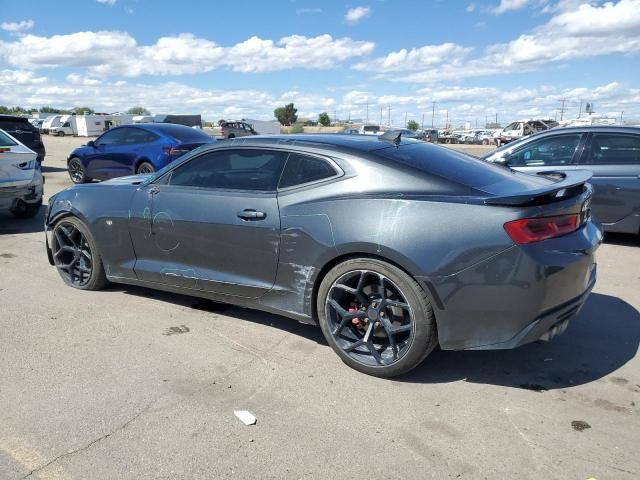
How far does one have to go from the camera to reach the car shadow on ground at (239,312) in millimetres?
4180

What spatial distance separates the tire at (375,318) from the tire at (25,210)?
6921 millimetres

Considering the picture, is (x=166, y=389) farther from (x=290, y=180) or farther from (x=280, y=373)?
(x=290, y=180)

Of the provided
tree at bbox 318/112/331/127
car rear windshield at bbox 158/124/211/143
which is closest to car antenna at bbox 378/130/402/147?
car rear windshield at bbox 158/124/211/143

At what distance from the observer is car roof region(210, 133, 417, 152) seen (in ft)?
12.2

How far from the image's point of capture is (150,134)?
1104cm

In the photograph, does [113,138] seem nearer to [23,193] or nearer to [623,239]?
[23,193]

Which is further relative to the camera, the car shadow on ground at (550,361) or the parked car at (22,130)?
the parked car at (22,130)

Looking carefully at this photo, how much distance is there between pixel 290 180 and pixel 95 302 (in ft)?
7.49

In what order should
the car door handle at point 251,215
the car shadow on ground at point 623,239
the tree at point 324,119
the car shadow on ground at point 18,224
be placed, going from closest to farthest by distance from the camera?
the car door handle at point 251,215
the car shadow on ground at point 623,239
the car shadow on ground at point 18,224
the tree at point 324,119

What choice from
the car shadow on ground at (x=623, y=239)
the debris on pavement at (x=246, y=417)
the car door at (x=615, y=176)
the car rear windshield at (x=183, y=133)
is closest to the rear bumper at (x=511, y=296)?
the debris on pavement at (x=246, y=417)

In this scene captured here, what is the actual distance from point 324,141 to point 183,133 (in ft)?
26.3

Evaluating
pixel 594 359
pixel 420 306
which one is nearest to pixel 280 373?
pixel 420 306

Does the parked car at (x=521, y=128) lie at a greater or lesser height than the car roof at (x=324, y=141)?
lesser

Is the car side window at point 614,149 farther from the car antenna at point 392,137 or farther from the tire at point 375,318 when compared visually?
the tire at point 375,318
